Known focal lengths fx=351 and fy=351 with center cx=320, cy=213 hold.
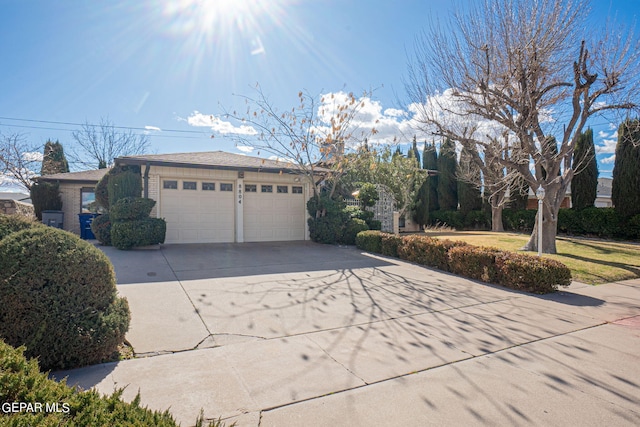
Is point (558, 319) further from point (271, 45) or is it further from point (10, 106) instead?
point (10, 106)

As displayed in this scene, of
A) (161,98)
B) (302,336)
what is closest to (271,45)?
(161,98)

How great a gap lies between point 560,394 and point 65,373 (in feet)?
13.9

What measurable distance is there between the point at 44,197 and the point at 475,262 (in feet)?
55.0

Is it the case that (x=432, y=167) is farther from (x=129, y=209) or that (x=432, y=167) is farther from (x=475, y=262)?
(x=129, y=209)

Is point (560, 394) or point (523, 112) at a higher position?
point (523, 112)

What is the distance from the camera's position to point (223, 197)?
40.7 ft

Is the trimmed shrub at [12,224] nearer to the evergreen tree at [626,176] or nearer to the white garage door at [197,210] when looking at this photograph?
the white garage door at [197,210]

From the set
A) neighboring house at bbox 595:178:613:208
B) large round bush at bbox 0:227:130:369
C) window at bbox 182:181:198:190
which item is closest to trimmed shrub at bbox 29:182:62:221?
window at bbox 182:181:198:190

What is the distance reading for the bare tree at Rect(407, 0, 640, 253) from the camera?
9125 mm

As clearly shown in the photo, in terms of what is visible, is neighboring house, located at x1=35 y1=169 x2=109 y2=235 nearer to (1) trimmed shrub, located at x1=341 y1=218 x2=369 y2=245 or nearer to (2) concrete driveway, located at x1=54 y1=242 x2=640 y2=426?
(2) concrete driveway, located at x1=54 y1=242 x2=640 y2=426

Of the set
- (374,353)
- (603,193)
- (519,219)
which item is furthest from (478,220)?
(374,353)

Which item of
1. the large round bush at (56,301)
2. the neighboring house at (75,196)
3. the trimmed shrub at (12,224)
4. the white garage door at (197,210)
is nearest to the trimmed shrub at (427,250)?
the white garage door at (197,210)

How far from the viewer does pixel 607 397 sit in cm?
294

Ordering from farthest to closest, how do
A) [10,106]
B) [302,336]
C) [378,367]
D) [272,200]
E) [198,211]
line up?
1. [10,106]
2. [272,200]
3. [198,211]
4. [302,336]
5. [378,367]
